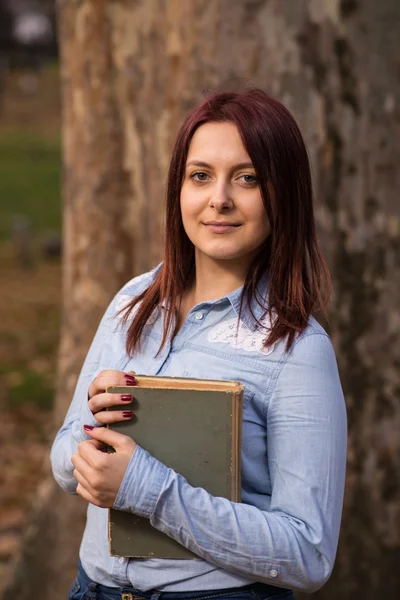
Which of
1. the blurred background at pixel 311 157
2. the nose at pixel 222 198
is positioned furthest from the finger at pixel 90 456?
the blurred background at pixel 311 157

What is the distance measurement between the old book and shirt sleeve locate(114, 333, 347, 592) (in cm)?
4

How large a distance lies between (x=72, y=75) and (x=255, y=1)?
4.15ft

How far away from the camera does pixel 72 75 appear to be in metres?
4.66

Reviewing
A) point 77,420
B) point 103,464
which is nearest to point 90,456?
point 103,464

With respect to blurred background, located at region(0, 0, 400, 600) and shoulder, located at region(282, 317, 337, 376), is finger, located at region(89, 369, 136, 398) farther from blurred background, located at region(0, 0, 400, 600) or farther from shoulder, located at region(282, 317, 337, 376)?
blurred background, located at region(0, 0, 400, 600)

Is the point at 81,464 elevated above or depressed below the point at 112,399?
below

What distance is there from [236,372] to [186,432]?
169 millimetres

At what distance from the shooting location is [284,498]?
204 centimetres

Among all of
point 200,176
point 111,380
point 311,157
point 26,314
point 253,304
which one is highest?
point 200,176

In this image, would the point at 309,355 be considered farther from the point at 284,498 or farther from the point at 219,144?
the point at 219,144

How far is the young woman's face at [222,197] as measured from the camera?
7.07 ft

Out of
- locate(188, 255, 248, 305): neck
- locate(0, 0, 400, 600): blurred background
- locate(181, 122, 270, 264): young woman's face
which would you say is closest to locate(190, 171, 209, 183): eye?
locate(181, 122, 270, 264): young woman's face

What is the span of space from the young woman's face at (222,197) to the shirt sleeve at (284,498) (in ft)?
0.89

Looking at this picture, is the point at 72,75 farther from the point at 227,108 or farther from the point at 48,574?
the point at 227,108
